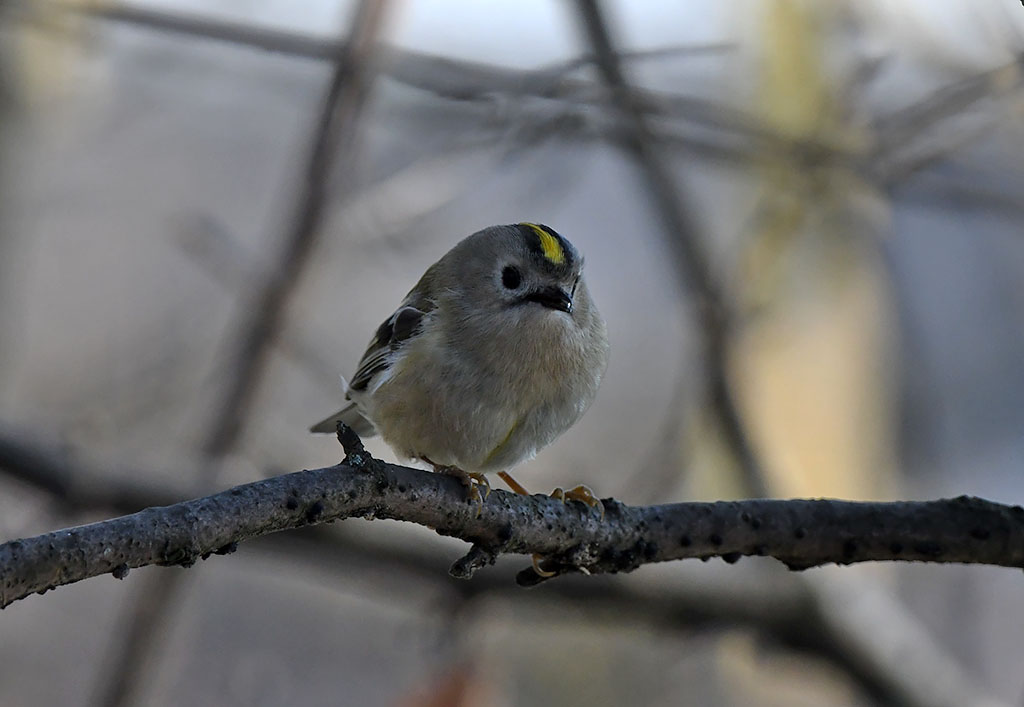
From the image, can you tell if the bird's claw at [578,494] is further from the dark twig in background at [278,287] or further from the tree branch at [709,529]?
the dark twig in background at [278,287]

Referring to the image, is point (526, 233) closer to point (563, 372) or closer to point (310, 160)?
point (563, 372)

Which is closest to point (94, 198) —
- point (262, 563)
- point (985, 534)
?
point (262, 563)

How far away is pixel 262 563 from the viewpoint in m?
4.72

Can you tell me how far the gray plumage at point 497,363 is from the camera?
2295mm

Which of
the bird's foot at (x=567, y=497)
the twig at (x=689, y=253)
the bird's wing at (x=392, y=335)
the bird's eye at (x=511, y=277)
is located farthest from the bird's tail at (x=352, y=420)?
the twig at (x=689, y=253)

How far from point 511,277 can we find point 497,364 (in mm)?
269

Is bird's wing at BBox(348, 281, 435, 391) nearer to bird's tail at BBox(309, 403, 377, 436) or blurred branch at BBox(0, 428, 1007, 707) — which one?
bird's tail at BBox(309, 403, 377, 436)

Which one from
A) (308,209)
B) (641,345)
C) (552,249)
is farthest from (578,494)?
(641,345)

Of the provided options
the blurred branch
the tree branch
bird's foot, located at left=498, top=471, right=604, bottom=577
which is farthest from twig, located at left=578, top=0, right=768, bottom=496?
the tree branch

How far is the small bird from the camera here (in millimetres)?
2295

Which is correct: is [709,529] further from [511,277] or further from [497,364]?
[511,277]

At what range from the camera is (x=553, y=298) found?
240 centimetres

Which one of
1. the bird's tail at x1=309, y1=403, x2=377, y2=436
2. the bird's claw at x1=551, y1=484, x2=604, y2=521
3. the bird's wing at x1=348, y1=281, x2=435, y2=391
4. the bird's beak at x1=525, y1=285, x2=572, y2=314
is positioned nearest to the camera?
the bird's claw at x1=551, y1=484, x2=604, y2=521

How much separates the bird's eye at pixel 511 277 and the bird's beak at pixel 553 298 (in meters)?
0.05
